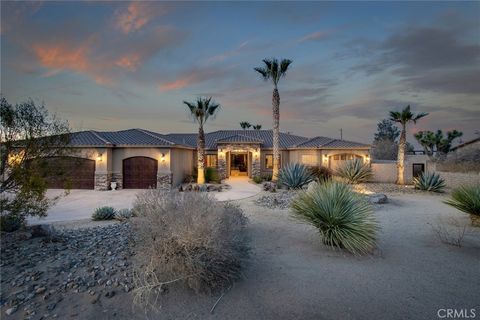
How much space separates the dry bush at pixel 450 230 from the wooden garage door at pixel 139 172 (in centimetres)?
1599

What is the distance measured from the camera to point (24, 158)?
5.16 metres

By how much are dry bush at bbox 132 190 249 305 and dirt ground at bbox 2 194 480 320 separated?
0.80 feet

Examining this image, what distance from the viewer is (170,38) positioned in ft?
39.7

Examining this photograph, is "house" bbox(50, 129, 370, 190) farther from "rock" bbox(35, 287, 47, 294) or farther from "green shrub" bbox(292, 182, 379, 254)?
"green shrub" bbox(292, 182, 379, 254)

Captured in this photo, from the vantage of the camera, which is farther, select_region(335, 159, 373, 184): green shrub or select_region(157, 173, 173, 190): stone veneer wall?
select_region(335, 159, 373, 184): green shrub

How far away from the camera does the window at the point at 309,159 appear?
2373 cm

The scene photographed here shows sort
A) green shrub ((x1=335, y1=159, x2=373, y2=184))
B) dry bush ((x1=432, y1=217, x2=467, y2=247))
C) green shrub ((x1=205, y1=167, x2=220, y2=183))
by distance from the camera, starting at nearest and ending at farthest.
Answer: dry bush ((x1=432, y1=217, x2=467, y2=247))
green shrub ((x1=335, y1=159, x2=373, y2=184))
green shrub ((x1=205, y1=167, x2=220, y2=183))

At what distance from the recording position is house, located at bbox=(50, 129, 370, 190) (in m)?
17.3

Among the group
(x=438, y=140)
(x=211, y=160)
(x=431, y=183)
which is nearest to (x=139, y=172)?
(x=211, y=160)

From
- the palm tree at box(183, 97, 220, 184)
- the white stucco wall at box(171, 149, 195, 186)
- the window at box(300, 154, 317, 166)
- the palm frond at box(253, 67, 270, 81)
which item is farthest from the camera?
the window at box(300, 154, 317, 166)

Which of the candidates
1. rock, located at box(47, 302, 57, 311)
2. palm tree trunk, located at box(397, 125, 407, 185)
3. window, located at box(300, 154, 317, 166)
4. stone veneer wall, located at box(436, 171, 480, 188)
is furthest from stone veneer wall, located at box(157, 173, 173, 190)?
stone veneer wall, located at box(436, 171, 480, 188)

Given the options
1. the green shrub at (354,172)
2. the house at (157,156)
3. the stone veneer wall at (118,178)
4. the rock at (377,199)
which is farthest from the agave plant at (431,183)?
the stone veneer wall at (118,178)

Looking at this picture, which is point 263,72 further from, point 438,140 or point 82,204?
point 438,140

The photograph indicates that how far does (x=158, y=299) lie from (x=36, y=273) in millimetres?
2218
